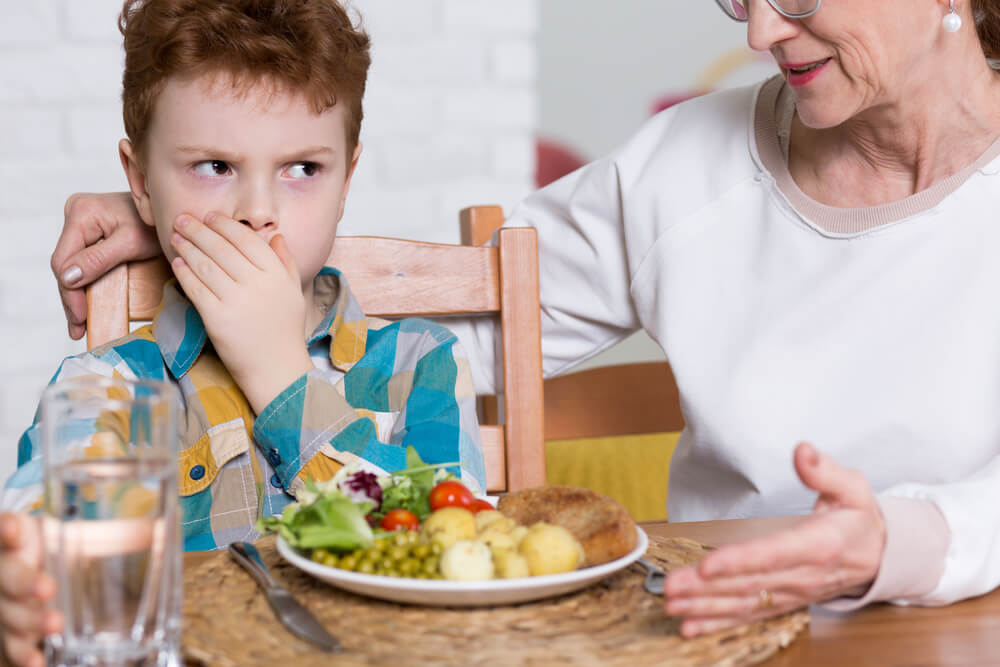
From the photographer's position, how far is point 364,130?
246 centimetres

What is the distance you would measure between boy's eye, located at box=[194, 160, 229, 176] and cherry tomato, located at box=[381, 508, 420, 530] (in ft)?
1.82

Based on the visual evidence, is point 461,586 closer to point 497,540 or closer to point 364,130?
point 497,540

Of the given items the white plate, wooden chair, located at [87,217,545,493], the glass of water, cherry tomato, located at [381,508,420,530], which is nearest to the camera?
the glass of water

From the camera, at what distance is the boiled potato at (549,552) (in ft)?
2.43

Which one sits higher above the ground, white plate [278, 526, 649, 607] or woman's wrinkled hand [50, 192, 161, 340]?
woman's wrinkled hand [50, 192, 161, 340]

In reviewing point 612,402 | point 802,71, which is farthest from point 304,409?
point 612,402

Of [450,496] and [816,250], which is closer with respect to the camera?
[450,496]

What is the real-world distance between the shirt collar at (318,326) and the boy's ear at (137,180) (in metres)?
0.09

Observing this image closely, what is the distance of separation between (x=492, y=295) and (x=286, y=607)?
2.52ft

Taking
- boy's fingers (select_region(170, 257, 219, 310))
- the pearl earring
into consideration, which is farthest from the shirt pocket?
the pearl earring

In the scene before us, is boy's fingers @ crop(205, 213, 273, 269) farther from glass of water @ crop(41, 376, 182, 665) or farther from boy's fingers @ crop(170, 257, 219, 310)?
glass of water @ crop(41, 376, 182, 665)

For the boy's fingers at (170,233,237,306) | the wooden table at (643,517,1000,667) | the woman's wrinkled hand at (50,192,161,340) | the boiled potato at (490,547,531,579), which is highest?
the woman's wrinkled hand at (50,192,161,340)

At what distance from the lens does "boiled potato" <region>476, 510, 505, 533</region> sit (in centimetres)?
80

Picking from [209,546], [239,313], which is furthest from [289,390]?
[209,546]
